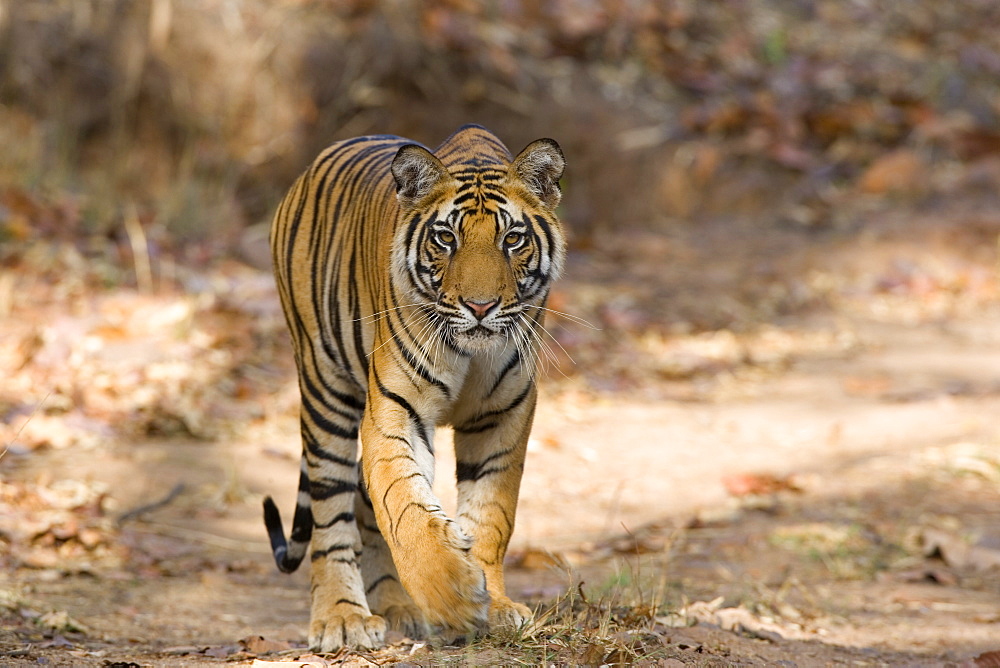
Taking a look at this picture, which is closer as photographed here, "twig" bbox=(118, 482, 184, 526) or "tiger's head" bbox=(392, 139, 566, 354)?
"tiger's head" bbox=(392, 139, 566, 354)

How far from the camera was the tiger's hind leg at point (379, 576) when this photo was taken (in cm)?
390

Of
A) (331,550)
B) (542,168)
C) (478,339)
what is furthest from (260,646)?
(542,168)

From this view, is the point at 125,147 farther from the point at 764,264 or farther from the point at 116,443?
the point at 764,264

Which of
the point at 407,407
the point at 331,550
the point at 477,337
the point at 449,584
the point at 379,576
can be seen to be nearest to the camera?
the point at 449,584

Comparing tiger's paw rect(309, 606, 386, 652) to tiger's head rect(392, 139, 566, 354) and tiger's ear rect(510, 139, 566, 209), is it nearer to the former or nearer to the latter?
tiger's head rect(392, 139, 566, 354)

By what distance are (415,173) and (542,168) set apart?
36 centimetres

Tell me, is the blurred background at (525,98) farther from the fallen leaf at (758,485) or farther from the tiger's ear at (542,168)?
the tiger's ear at (542,168)

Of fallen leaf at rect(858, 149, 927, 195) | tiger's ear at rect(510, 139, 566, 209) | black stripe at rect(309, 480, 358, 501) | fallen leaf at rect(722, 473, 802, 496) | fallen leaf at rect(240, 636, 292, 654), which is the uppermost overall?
fallen leaf at rect(858, 149, 927, 195)

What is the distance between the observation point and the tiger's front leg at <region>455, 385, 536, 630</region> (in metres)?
3.19

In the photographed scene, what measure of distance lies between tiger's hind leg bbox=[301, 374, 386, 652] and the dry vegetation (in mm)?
245

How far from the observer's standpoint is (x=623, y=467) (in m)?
6.15

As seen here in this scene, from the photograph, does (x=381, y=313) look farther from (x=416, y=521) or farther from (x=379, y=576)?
(x=379, y=576)

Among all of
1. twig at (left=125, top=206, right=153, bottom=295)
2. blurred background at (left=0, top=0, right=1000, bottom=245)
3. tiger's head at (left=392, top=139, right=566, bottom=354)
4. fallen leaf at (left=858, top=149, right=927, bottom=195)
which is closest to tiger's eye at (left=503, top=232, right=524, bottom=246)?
tiger's head at (left=392, top=139, right=566, bottom=354)

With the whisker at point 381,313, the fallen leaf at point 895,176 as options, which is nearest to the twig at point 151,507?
the whisker at point 381,313
